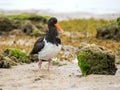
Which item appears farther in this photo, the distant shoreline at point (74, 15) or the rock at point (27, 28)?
the distant shoreline at point (74, 15)

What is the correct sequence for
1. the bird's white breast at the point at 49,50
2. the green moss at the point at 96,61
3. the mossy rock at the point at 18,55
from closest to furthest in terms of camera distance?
the green moss at the point at 96,61, the bird's white breast at the point at 49,50, the mossy rock at the point at 18,55

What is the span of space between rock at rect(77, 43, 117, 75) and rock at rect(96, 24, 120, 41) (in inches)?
401

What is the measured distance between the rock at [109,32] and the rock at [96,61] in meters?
10.2

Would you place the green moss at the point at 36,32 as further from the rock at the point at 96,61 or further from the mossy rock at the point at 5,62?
the rock at the point at 96,61

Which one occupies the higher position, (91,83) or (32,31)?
(91,83)

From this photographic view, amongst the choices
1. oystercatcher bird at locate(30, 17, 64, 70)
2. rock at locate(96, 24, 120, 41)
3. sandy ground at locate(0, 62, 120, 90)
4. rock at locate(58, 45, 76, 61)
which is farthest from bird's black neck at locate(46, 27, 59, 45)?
rock at locate(96, 24, 120, 41)

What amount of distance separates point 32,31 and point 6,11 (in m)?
12.6

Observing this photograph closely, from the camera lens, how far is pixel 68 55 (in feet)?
58.3

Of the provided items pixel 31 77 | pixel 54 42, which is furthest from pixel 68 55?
pixel 31 77

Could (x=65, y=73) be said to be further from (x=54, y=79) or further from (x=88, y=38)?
(x=88, y=38)

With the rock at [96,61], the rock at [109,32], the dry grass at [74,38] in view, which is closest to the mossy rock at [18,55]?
the dry grass at [74,38]

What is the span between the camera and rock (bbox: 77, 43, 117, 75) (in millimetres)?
12688

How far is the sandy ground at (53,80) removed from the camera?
11.2m

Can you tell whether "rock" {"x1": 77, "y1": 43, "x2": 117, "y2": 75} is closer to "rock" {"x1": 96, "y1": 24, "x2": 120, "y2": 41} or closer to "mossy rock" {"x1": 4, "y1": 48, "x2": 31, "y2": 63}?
"mossy rock" {"x1": 4, "y1": 48, "x2": 31, "y2": 63}
